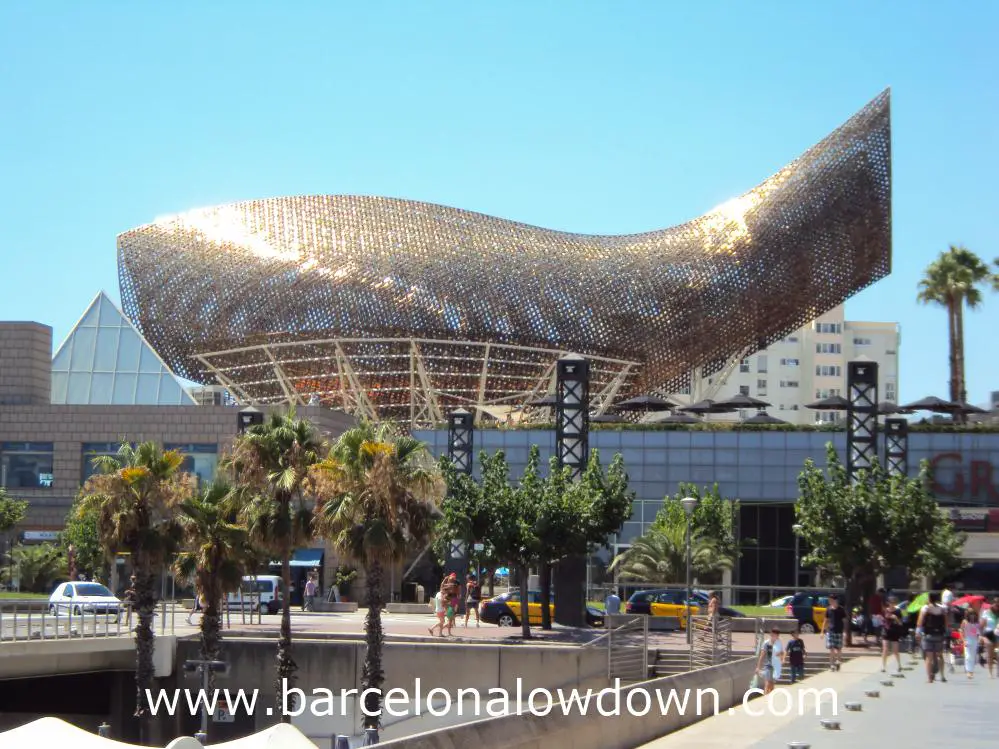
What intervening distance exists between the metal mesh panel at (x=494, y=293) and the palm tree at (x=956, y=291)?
Result: 13.3m

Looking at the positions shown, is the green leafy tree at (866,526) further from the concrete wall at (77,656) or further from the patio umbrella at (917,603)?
the concrete wall at (77,656)

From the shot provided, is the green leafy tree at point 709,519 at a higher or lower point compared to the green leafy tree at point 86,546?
higher

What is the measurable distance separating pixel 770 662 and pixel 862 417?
2138 cm

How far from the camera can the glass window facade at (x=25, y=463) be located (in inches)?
2717

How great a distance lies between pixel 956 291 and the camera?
9331 centimetres

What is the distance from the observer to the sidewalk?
58.2 feet

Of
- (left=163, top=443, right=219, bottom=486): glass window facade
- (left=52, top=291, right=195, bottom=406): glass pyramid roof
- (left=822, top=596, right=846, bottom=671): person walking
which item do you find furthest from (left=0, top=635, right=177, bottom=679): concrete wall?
(left=52, top=291, right=195, bottom=406): glass pyramid roof

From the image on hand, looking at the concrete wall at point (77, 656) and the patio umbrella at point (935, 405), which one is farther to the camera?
the patio umbrella at point (935, 405)

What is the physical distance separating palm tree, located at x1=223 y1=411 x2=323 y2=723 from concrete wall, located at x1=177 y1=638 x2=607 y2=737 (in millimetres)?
1062

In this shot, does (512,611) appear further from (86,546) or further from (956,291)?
(956,291)

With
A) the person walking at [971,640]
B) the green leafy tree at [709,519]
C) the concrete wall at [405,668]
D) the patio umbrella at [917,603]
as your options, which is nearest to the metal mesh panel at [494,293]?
the green leafy tree at [709,519]

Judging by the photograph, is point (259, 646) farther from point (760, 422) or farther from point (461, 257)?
point (461, 257)

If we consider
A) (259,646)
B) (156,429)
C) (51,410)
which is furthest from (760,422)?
(259,646)

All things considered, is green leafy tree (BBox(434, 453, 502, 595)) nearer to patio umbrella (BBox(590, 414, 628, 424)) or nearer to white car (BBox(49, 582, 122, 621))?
white car (BBox(49, 582, 122, 621))
